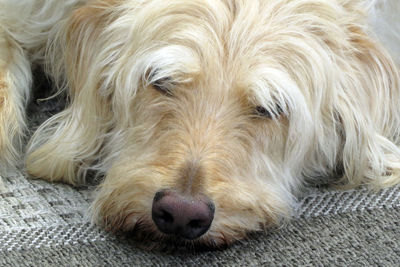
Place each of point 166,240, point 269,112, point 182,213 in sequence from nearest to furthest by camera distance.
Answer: point 182,213 < point 166,240 < point 269,112

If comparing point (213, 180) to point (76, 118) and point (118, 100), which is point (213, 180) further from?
point (76, 118)

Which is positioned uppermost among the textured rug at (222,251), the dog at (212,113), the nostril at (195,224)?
the dog at (212,113)

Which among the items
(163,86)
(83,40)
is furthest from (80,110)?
(163,86)

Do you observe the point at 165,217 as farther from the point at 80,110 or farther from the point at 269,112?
the point at 80,110

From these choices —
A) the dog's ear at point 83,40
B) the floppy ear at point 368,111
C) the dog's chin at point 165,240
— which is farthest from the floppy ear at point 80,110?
the floppy ear at point 368,111

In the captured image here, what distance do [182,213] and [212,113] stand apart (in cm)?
31

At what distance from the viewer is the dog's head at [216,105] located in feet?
5.79

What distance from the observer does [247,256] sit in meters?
1.83

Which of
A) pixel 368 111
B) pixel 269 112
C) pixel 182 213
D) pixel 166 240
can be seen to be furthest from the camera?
pixel 368 111

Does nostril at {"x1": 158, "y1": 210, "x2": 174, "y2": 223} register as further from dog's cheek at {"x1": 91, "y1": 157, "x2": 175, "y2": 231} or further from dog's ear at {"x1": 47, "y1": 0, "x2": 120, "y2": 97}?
dog's ear at {"x1": 47, "y1": 0, "x2": 120, "y2": 97}

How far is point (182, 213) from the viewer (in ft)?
5.45

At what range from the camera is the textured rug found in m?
1.81

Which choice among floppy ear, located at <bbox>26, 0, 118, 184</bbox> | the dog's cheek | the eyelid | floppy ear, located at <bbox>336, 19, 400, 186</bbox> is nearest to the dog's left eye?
the eyelid

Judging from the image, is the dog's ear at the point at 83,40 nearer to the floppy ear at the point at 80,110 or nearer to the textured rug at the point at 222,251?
the floppy ear at the point at 80,110
